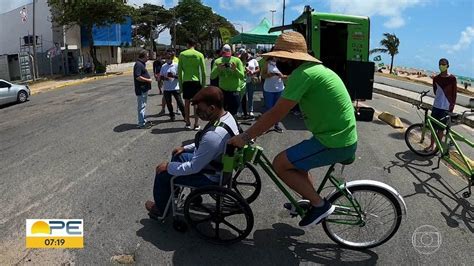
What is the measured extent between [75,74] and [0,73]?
6.84 meters

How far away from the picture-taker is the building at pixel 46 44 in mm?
26344

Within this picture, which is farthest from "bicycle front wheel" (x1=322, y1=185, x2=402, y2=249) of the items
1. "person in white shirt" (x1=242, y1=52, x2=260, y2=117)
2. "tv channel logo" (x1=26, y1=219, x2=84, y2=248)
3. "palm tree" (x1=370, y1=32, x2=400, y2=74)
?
"palm tree" (x1=370, y1=32, x2=400, y2=74)

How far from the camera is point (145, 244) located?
3832 mm

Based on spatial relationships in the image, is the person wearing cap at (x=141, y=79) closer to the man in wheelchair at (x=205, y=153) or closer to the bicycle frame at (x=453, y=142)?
the man in wheelchair at (x=205, y=153)

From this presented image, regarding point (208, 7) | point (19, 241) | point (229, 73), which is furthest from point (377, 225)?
point (208, 7)

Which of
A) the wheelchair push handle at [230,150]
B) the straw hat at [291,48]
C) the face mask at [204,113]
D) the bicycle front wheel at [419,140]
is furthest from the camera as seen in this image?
the bicycle front wheel at [419,140]

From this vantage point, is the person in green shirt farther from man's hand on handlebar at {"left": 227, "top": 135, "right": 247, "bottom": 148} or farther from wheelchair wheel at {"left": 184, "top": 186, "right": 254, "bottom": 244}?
man's hand on handlebar at {"left": 227, "top": 135, "right": 247, "bottom": 148}

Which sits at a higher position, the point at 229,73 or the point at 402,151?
the point at 229,73

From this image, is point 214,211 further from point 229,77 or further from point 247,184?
point 229,77

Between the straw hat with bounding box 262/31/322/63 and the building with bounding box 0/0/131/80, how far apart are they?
2684cm

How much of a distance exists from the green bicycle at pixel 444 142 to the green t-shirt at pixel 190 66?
4.22m

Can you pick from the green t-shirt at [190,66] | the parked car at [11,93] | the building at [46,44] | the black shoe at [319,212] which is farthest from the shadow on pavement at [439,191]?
the building at [46,44]

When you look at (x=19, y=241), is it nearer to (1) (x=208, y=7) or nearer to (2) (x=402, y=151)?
(2) (x=402, y=151)

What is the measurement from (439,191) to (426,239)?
1.61 meters
